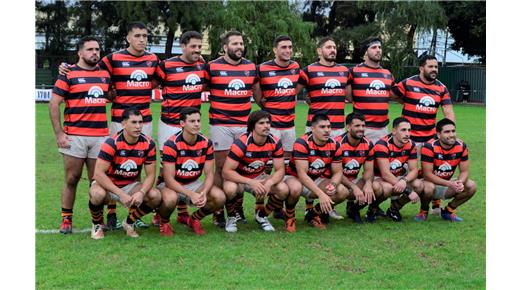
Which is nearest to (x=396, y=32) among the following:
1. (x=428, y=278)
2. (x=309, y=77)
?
(x=309, y=77)

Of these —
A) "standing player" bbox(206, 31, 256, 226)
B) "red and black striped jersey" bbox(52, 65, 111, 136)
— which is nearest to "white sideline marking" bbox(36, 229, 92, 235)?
"red and black striped jersey" bbox(52, 65, 111, 136)

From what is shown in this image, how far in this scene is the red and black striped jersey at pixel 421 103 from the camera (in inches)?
308

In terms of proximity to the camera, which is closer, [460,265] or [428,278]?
[428,278]

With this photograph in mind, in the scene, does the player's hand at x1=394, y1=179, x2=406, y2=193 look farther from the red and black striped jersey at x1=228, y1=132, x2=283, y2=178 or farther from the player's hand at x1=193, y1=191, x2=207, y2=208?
the player's hand at x1=193, y1=191, x2=207, y2=208

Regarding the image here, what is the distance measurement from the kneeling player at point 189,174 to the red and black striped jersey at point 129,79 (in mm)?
641

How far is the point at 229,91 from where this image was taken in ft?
23.7

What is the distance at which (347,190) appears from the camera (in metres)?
7.09

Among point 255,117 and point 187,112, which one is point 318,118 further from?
point 187,112

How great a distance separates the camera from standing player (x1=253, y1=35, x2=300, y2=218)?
7395mm

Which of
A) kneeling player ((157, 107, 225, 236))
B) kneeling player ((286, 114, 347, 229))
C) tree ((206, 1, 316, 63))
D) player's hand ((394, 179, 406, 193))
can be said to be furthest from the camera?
tree ((206, 1, 316, 63))

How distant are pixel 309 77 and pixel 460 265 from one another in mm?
2877

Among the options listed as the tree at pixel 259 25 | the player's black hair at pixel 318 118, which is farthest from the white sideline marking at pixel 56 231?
the tree at pixel 259 25

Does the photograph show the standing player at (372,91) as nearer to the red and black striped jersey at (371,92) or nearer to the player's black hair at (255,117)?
the red and black striped jersey at (371,92)

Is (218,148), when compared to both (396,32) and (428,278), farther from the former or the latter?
(396,32)
